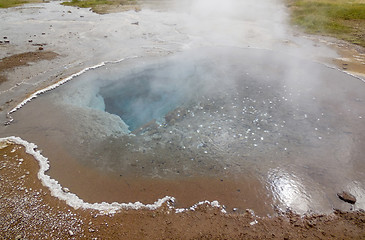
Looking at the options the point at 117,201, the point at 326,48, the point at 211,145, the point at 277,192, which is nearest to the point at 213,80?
the point at 211,145

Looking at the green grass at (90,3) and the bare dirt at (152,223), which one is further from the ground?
the green grass at (90,3)

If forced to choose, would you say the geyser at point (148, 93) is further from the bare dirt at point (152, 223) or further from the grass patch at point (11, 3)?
the grass patch at point (11, 3)

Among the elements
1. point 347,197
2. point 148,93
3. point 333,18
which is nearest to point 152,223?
point 347,197

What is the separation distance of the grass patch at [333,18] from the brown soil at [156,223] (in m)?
17.3

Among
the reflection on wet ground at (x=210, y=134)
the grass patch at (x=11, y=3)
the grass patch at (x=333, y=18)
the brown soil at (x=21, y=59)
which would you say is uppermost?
the grass patch at (x=11, y=3)

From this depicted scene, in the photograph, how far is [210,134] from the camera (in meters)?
8.73

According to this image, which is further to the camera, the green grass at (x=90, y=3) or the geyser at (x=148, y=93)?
the green grass at (x=90, y=3)

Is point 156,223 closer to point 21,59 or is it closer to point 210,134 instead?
point 210,134

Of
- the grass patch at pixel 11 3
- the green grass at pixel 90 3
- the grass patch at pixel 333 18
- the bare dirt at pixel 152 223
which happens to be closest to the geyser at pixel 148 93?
the bare dirt at pixel 152 223

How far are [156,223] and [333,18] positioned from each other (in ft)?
83.1

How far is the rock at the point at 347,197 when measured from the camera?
6434 mm

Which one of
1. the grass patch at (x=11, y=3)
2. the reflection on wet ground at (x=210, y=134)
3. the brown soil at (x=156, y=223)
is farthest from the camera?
the grass patch at (x=11, y=3)

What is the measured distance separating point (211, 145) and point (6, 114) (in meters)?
7.94

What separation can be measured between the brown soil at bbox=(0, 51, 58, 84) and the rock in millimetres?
14831
